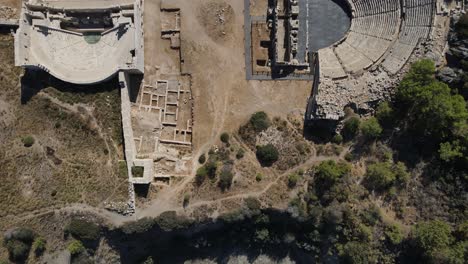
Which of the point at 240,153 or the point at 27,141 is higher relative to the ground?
the point at 27,141

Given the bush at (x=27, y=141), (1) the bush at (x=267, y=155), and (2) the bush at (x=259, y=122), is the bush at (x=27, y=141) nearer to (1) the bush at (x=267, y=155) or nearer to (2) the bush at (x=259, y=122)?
(2) the bush at (x=259, y=122)

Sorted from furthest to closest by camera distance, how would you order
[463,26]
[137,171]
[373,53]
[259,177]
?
[373,53], [259,177], [137,171], [463,26]

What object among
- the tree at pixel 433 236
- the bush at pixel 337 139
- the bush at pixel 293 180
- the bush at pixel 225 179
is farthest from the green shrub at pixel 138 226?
the tree at pixel 433 236

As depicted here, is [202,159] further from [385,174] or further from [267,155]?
[385,174]

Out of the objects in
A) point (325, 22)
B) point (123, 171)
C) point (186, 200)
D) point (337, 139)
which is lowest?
point (186, 200)

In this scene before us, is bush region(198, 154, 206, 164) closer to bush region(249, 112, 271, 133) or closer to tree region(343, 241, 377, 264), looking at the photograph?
bush region(249, 112, 271, 133)

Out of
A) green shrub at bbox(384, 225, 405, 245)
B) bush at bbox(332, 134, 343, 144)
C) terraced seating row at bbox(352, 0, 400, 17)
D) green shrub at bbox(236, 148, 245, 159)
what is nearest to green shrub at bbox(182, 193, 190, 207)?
green shrub at bbox(236, 148, 245, 159)

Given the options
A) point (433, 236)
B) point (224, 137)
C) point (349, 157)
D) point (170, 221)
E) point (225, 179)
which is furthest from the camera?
point (224, 137)

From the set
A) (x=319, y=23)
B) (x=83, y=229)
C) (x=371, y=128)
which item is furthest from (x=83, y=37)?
(x=371, y=128)
